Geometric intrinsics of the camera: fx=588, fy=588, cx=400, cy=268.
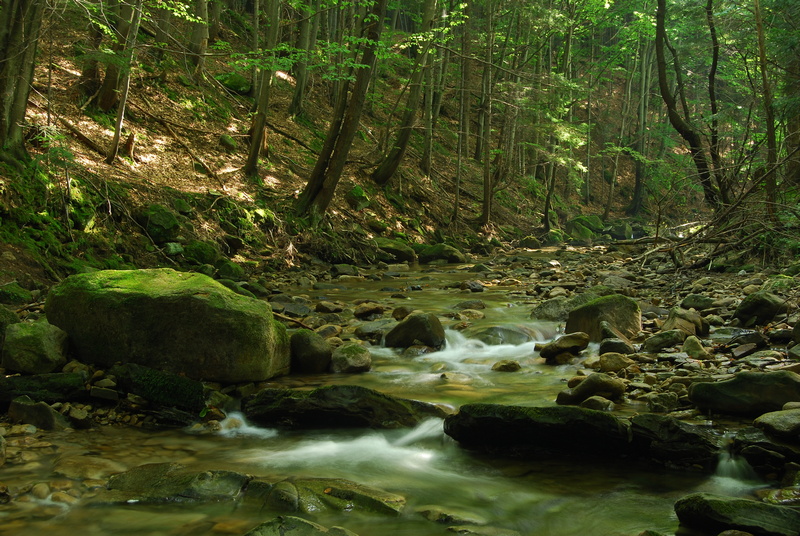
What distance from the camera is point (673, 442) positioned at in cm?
360

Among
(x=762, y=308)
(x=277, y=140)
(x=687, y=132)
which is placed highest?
(x=687, y=132)

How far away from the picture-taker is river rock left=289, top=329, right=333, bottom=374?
223 inches

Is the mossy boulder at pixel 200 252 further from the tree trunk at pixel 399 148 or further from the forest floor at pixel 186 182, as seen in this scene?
the tree trunk at pixel 399 148

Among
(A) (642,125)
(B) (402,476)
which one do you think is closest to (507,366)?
(B) (402,476)

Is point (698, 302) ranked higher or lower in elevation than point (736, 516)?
higher

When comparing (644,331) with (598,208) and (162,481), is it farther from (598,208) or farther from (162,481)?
(598,208)

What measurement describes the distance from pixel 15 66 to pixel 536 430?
26.4ft

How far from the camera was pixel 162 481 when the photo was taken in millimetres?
3449

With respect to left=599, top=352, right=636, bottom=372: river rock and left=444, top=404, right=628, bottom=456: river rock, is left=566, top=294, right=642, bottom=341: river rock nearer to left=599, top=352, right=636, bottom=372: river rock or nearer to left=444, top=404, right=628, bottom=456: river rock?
left=599, top=352, right=636, bottom=372: river rock

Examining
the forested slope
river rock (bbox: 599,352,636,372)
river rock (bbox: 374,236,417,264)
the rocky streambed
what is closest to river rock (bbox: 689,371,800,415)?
the rocky streambed

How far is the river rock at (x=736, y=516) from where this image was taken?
256cm

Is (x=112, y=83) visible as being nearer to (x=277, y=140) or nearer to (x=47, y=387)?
(x=277, y=140)

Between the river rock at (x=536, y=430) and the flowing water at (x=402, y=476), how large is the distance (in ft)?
0.34

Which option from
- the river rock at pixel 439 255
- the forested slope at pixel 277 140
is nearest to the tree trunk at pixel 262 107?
the forested slope at pixel 277 140
